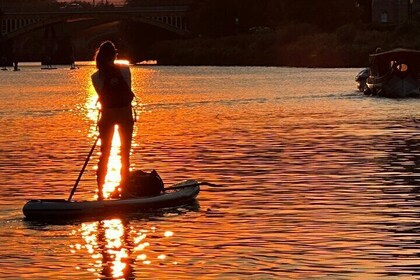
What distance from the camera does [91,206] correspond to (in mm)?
24797

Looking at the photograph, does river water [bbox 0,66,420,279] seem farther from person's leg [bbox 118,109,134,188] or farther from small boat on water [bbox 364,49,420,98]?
small boat on water [bbox 364,49,420,98]

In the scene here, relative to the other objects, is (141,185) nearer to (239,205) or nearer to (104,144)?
(104,144)

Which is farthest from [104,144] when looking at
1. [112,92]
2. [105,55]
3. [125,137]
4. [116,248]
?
[116,248]

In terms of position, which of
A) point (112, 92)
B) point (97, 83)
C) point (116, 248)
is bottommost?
point (116, 248)

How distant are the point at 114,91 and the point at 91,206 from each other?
202 cm

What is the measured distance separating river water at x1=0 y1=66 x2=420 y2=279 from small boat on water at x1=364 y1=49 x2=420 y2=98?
3061 centimetres

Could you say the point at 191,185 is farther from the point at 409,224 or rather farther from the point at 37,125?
the point at 37,125

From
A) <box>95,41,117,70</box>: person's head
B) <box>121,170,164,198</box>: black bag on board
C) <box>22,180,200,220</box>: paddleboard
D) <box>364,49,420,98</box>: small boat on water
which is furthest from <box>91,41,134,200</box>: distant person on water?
<box>364,49,420,98</box>: small boat on water

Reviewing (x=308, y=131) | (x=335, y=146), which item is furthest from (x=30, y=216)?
(x=308, y=131)

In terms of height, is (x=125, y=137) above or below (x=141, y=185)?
above

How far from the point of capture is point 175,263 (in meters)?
19.8

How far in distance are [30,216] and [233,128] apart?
29.4 meters

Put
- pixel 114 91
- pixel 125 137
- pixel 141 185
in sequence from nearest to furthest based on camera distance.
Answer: pixel 114 91
pixel 125 137
pixel 141 185

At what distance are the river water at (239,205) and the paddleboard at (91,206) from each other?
0.97 ft
